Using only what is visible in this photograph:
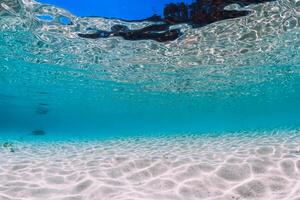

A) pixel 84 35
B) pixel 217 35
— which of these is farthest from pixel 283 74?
pixel 84 35

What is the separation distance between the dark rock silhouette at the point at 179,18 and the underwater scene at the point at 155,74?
0.05m

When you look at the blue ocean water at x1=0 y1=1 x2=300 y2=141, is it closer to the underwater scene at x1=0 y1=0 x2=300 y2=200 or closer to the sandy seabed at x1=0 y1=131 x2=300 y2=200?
the underwater scene at x1=0 y1=0 x2=300 y2=200

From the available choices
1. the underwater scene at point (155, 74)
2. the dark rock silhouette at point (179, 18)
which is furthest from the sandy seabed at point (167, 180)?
the dark rock silhouette at point (179, 18)

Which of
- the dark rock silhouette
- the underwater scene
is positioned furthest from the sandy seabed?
the dark rock silhouette

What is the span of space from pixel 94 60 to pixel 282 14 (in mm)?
13671

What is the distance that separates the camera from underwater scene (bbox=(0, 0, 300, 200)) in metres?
5.29

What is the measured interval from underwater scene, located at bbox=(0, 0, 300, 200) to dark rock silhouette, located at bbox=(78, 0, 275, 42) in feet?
0.17

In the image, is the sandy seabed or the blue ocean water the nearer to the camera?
the sandy seabed

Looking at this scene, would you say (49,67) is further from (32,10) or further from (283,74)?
(283,74)

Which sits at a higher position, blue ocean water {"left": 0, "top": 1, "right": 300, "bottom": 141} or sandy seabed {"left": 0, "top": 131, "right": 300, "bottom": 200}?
blue ocean water {"left": 0, "top": 1, "right": 300, "bottom": 141}

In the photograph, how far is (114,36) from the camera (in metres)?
14.6

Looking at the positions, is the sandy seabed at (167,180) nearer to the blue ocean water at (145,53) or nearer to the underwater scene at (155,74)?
the underwater scene at (155,74)

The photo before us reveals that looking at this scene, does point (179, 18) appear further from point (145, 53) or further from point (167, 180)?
point (167, 180)

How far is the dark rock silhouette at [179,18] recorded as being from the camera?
11.4 m
